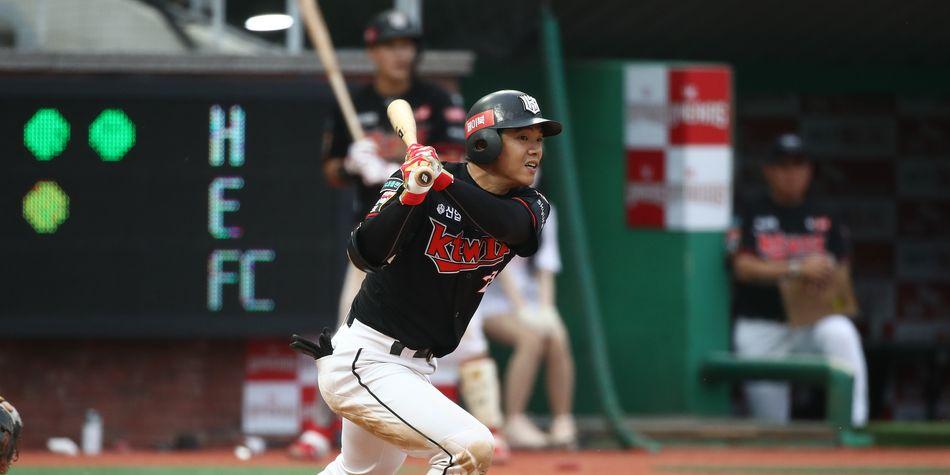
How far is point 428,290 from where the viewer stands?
15.9ft

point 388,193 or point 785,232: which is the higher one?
point 388,193

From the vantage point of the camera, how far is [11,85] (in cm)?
830

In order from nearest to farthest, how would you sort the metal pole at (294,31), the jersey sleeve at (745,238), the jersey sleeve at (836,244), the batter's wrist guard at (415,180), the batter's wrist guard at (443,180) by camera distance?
the batter's wrist guard at (415,180)
the batter's wrist guard at (443,180)
the metal pole at (294,31)
the jersey sleeve at (745,238)
the jersey sleeve at (836,244)

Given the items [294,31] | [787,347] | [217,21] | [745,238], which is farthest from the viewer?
[787,347]

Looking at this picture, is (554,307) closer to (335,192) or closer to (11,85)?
(335,192)

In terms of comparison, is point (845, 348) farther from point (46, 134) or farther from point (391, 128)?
point (46, 134)

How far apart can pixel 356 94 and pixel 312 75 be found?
2.05 ft

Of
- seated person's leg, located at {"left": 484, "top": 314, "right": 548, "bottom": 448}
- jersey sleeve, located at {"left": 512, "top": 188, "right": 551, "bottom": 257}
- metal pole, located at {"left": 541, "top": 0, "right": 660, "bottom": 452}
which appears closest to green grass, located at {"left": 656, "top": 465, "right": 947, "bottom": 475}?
metal pole, located at {"left": 541, "top": 0, "right": 660, "bottom": 452}

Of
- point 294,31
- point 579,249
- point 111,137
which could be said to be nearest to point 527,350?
point 579,249

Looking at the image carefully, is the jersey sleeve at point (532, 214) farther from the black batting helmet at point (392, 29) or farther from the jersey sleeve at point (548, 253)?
the jersey sleeve at point (548, 253)

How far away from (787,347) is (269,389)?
314 centimetres

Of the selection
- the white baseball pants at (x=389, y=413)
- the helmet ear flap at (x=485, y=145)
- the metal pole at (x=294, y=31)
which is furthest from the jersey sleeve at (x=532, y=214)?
the metal pole at (x=294, y=31)

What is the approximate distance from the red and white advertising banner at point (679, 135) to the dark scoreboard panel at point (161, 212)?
2020 mm

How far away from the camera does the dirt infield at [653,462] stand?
7.70m
